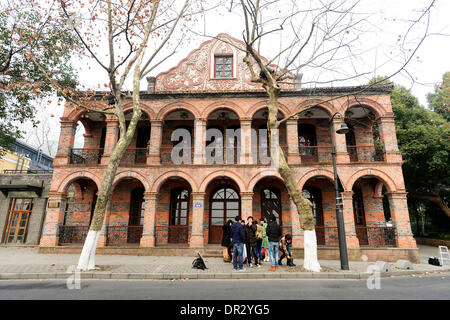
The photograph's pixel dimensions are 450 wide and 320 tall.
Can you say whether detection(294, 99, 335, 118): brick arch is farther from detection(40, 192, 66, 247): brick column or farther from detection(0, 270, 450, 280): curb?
detection(40, 192, 66, 247): brick column

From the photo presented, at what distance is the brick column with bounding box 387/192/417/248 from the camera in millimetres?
10898

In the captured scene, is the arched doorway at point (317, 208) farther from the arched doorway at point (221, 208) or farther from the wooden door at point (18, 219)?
the wooden door at point (18, 219)

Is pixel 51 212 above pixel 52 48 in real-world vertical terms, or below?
below

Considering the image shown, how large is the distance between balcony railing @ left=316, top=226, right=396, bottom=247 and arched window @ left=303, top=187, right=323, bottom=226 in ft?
1.72

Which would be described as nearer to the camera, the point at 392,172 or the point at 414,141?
the point at 392,172

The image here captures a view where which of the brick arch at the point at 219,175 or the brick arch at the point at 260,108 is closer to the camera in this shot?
the brick arch at the point at 219,175

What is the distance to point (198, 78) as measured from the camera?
45.6 feet

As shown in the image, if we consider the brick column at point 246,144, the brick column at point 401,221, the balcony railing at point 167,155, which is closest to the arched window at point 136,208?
the balcony railing at point 167,155

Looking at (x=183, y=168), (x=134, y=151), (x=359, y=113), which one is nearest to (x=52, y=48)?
(x=134, y=151)

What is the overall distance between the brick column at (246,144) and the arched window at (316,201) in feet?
13.4

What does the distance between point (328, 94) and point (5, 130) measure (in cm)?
1689

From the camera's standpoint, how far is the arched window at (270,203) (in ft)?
43.8
